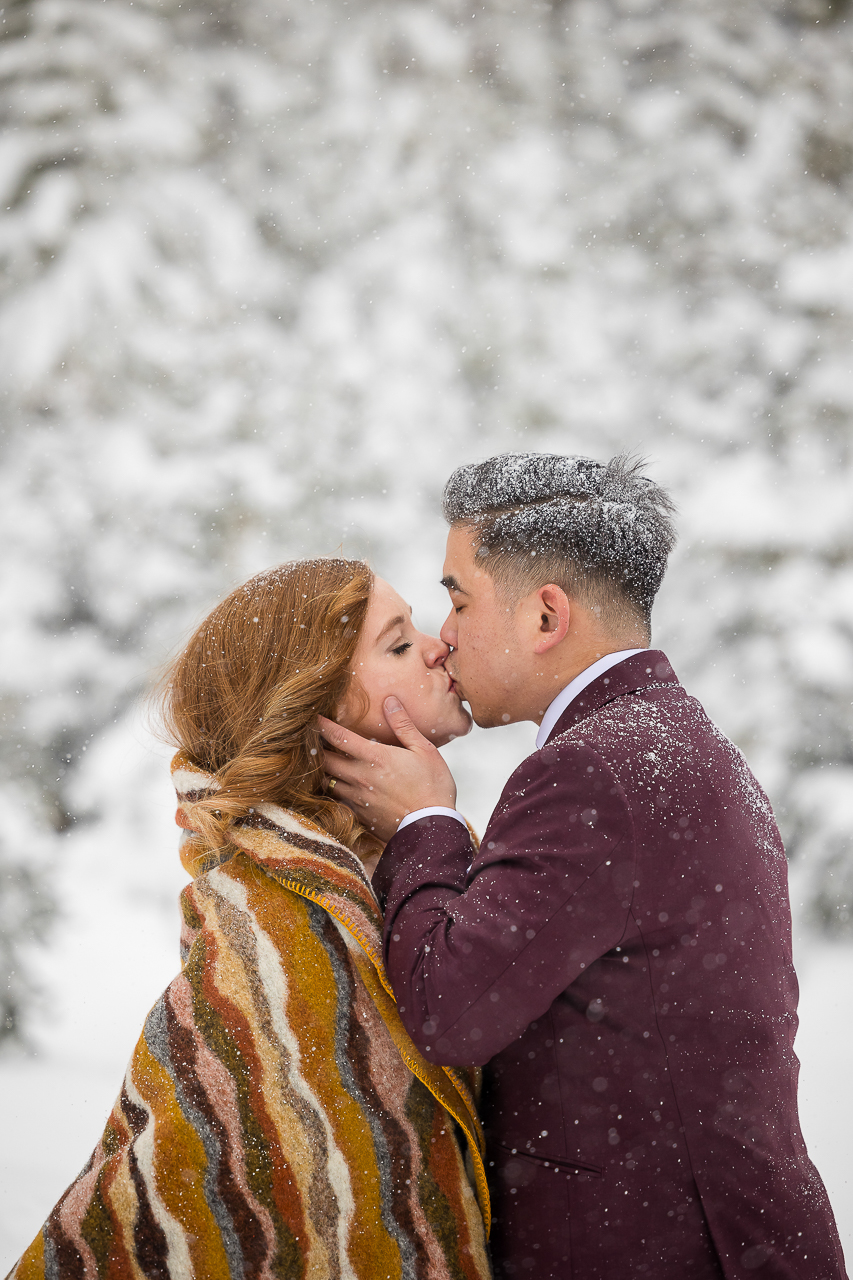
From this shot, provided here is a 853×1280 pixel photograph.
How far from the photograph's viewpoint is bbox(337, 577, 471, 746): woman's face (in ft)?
5.71

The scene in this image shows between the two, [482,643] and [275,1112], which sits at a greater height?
[482,643]

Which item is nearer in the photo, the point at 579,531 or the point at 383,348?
the point at 579,531

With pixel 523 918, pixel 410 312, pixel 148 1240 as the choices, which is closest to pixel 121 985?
pixel 148 1240

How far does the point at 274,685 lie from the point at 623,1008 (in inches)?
33.8

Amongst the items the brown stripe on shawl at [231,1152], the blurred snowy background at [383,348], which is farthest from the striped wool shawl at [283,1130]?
the blurred snowy background at [383,348]

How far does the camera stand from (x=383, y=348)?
397 cm

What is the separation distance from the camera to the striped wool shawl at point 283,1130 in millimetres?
1286

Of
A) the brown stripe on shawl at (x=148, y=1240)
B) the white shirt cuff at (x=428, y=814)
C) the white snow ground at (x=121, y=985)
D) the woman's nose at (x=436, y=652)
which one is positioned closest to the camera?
the brown stripe on shawl at (x=148, y=1240)

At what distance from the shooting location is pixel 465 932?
1134 millimetres

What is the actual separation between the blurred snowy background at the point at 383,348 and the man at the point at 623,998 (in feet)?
8.07

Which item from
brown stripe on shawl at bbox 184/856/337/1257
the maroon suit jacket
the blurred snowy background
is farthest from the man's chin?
the blurred snowy background

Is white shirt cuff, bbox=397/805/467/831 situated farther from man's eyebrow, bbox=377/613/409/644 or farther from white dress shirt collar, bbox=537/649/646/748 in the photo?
man's eyebrow, bbox=377/613/409/644

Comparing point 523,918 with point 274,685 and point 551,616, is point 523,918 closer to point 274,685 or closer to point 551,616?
point 551,616

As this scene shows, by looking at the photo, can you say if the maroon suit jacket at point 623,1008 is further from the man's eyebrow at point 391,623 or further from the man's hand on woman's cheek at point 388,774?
the man's eyebrow at point 391,623
